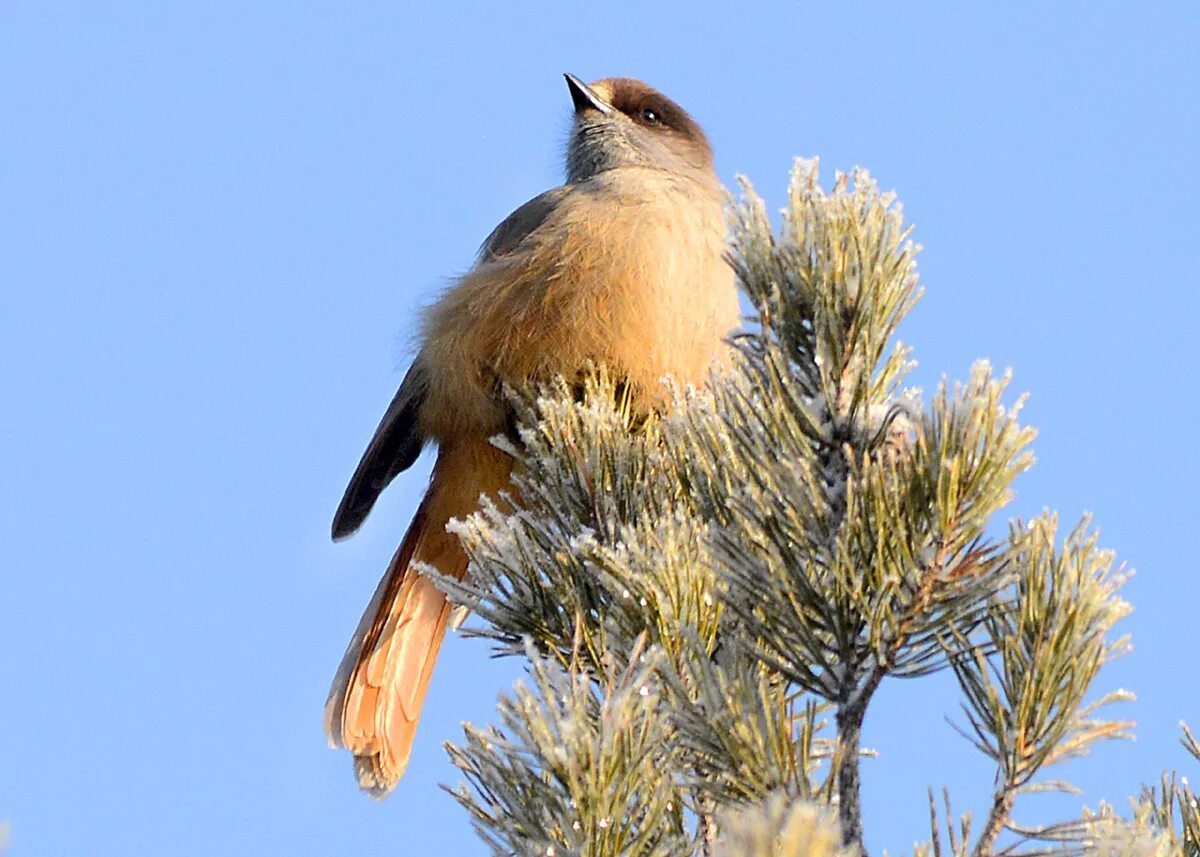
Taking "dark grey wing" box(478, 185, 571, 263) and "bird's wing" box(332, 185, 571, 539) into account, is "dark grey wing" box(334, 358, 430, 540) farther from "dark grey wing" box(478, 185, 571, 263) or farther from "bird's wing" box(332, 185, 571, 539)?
"dark grey wing" box(478, 185, 571, 263)

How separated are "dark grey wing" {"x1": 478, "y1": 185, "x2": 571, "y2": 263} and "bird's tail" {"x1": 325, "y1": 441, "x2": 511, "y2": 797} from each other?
21.5 inches

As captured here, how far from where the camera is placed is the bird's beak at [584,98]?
16.4 ft

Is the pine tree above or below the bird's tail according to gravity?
below

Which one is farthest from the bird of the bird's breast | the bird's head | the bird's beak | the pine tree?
the pine tree

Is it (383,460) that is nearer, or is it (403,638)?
(403,638)

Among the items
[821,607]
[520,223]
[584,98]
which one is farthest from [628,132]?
[821,607]

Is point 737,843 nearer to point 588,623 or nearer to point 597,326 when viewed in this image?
point 588,623

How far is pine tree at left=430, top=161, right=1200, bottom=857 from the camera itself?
1.50m

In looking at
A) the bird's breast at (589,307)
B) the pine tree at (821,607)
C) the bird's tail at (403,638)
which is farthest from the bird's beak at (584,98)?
the pine tree at (821,607)

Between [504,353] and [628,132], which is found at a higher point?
[628,132]

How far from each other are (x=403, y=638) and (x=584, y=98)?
6.47 feet

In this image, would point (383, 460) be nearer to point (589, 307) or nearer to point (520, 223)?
point (520, 223)

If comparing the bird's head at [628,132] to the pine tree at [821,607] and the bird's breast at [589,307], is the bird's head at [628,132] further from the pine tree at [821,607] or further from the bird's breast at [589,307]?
the pine tree at [821,607]

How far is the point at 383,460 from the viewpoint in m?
4.24
